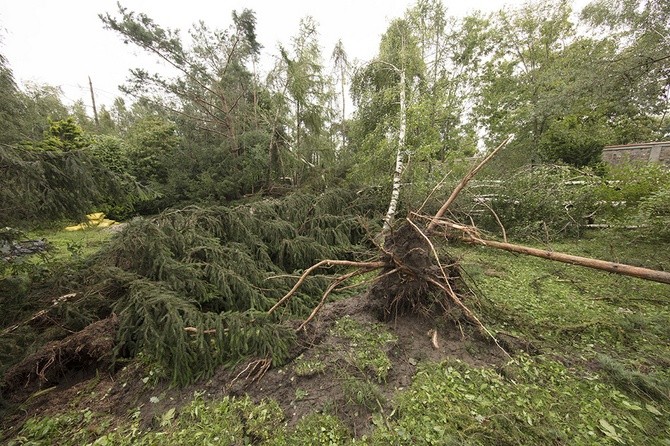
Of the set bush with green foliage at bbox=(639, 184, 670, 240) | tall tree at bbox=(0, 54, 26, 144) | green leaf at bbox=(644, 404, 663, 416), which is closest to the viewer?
green leaf at bbox=(644, 404, 663, 416)

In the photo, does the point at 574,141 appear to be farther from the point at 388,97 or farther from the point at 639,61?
the point at 388,97

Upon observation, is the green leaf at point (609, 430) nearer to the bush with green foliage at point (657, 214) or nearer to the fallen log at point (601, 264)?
the fallen log at point (601, 264)

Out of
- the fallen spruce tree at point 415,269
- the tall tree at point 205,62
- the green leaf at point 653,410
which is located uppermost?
the tall tree at point 205,62

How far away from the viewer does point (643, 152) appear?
10250 mm

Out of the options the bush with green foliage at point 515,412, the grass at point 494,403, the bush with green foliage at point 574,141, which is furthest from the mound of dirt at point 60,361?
the bush with green foliage at point 574,141

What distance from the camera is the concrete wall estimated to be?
31.7 ft

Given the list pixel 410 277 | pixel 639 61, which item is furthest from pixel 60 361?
pixel 639 61

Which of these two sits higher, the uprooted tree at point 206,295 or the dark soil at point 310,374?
the uprooted tree at point 206,295

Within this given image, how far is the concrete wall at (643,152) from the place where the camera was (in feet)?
31.7

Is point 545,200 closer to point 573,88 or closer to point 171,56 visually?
point 573,88

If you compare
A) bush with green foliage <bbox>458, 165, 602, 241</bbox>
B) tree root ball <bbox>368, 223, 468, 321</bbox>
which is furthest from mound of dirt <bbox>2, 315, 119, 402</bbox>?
bush with green foliage <bbox>458, 165, 602, 241</bbox>

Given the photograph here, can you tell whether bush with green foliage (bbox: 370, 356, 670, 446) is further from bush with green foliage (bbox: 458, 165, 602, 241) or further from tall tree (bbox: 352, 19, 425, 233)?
tall tree (bbox: 352, 19, 425, 233)

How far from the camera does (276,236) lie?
439 cm

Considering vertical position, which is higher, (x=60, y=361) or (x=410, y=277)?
(x=410, y=277)
